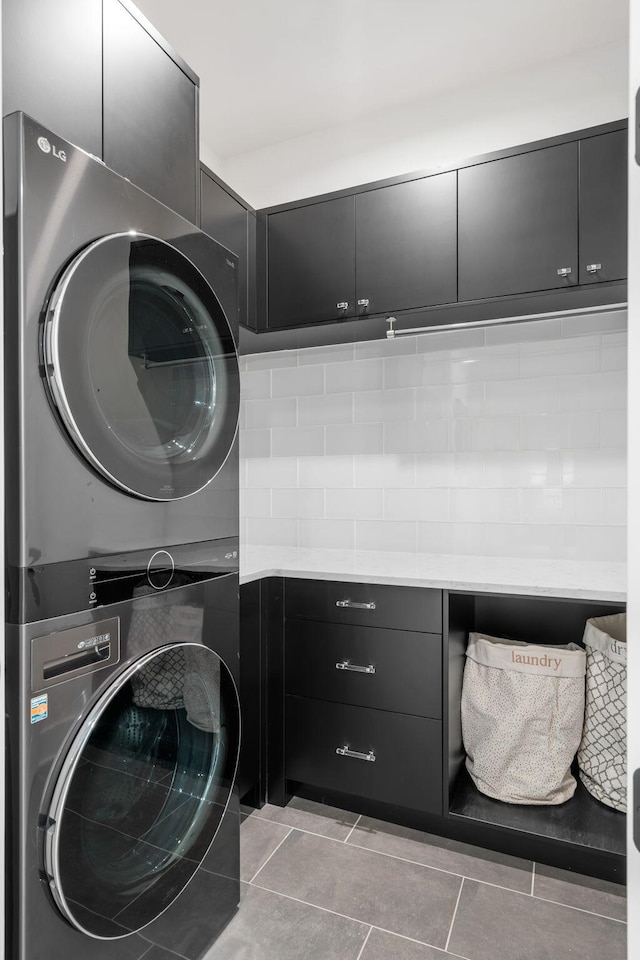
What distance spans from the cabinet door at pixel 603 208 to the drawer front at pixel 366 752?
5.34 ft

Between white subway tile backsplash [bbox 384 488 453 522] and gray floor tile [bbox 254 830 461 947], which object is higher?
white subway tile backsplash [bbox 384 488 453 522]

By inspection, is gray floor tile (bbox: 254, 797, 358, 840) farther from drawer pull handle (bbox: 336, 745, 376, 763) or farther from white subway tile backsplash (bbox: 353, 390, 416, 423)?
white subway tile backsplash (bbox: 353, 390, 416, 423)

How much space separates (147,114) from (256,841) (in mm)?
2193

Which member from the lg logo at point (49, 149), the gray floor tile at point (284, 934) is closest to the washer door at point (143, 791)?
the gray floor tile at point (284, 934)

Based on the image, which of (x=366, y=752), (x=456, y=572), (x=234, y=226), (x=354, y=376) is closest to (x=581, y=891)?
(x=366, y=752)

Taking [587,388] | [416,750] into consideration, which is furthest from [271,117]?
[416,750]

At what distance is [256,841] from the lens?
6.32ft

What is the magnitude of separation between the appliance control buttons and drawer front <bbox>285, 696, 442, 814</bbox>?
105 cm

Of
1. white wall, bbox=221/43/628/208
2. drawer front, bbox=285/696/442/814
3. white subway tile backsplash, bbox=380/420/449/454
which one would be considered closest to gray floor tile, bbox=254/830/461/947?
drawer front, bbox=285/696/442/814

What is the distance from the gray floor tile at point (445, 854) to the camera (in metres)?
1.76

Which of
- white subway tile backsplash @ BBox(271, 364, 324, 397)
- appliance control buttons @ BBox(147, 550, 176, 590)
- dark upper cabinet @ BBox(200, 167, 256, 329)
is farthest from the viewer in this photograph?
white subway tile backsplash @ BBox(271, 364, 324, 397)

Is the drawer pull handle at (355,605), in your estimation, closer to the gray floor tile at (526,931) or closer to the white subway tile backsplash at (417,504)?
the white subway tile backsplash at (417,504)

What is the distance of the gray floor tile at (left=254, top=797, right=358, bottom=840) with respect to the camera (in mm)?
2000

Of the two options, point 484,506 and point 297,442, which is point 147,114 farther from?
point 484,506
